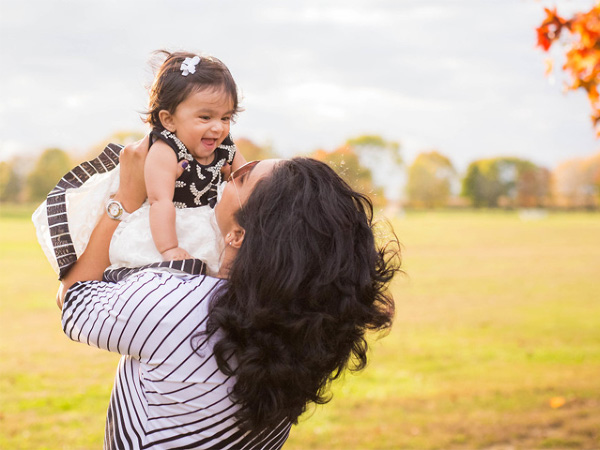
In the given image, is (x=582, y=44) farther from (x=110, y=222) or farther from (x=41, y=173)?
(x=41, y=173)

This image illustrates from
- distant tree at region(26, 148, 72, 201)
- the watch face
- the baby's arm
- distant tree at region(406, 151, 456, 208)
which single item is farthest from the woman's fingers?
distant tree at region(406, 151, 456, 208)

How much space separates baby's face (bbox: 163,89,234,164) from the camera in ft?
6.93

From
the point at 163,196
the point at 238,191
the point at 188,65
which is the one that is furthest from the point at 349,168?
the point at 188,65

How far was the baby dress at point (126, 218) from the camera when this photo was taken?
190cm

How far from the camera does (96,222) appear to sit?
1.98 m

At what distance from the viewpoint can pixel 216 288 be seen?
1.56 m

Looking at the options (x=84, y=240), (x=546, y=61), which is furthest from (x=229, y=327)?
(x=546, y=61)

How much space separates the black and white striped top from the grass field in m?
0.48

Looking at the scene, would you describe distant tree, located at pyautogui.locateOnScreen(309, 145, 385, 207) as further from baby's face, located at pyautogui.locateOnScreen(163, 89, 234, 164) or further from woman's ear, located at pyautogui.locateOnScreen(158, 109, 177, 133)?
woman's ear, located at pyautogui.locateOnScreen(158, 109, 177, 133)

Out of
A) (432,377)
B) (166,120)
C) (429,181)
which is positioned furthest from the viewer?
(429,181)

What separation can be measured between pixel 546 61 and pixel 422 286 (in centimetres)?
1249

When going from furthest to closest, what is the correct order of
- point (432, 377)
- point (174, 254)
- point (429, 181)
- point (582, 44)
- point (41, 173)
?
point (429, 181)
point (41, 173)
point (432, 377)
point (582, 44)
point (174, 254)

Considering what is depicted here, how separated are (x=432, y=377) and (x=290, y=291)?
7067 mm

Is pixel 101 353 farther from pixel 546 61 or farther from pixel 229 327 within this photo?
pixel 229 327
